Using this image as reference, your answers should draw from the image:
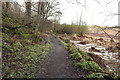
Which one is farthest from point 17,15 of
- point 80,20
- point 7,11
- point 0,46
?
point 80,20

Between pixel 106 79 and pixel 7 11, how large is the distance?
1048 cm

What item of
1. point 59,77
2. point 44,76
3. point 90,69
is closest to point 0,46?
point 44,76

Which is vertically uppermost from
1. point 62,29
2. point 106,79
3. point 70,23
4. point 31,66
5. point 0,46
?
point 70,23

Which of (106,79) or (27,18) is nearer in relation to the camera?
(106,79)

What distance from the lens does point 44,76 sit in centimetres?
424

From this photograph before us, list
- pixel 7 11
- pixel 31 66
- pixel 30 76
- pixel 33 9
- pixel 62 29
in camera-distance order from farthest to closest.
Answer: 1. pixel 62 29
2. pixel 33 9
3. pixel 7 11
4. pixel 31 66
5. pixel 30 76

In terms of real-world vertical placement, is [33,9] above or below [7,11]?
above

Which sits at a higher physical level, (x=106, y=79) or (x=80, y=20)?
(x=80, y=20)

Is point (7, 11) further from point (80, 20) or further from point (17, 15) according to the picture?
point (80, 20)

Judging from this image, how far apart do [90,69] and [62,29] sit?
2065 cm

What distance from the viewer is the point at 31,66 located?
189 inches

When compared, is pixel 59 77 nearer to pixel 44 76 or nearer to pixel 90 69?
pixel 44 76

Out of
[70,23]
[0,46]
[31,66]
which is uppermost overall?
[70,23]

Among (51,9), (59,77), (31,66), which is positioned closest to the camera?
(59,77)
